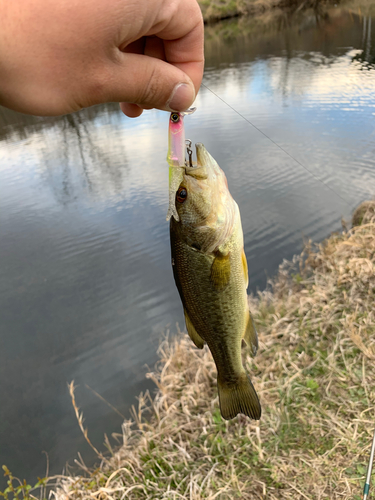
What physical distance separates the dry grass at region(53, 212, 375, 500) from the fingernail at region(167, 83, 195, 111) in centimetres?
266

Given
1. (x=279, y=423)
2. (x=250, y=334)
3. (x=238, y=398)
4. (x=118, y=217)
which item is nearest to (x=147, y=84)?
(x=250, y=334)

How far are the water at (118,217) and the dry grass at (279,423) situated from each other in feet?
3.76

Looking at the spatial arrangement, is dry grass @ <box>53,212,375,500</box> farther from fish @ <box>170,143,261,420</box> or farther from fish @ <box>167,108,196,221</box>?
fish @ <box>167,108,196,221</box>

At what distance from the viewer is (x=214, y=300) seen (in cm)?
179

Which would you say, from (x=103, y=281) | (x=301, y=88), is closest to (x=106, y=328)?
(x=103, y=281)

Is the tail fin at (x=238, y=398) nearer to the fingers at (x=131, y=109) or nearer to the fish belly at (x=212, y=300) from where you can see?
the fish belly at (x=212, y=300)

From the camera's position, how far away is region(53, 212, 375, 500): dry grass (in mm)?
2689

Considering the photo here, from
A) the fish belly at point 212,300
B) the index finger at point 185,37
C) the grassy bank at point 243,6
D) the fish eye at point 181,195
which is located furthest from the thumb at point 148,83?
the grassy bank at point 243,6

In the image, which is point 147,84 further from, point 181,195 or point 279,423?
point 279,423

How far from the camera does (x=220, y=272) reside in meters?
1.75

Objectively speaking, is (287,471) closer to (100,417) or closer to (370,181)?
(100,417)

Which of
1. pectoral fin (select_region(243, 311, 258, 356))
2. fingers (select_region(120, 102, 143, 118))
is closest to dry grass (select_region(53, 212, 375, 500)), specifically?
pectoral fin (select_region(243, 311, 258, 356))

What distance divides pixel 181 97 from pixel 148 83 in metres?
0.15

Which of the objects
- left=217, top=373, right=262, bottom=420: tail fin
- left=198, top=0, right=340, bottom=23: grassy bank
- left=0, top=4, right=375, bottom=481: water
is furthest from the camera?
left=198, top=0, right=340, bottom=23: grassy bank
